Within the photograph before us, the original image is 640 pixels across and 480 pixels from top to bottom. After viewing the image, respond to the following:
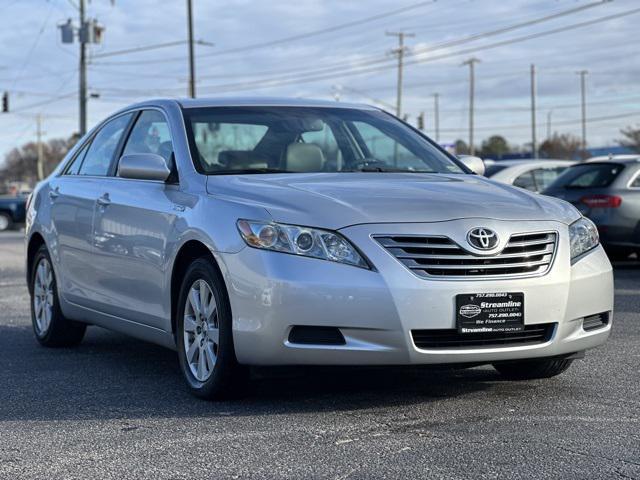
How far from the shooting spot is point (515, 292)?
209 inches

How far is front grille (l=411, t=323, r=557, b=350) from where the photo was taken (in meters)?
5.27

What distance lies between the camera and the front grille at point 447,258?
524cm

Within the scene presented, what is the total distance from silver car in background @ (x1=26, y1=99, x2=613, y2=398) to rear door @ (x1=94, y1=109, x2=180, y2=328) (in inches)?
0.6

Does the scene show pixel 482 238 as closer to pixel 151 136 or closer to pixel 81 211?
pixel 151 136

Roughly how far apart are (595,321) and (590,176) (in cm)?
900

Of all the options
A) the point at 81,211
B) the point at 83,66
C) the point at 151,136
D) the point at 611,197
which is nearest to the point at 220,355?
the point at 151,136

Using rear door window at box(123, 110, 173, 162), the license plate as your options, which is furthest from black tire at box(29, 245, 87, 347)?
the license plate

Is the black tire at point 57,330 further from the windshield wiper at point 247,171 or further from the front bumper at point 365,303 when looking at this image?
the front bumper at point 365,303

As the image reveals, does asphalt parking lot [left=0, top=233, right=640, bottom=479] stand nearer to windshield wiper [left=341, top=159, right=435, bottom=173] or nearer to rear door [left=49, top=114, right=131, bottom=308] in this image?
rear door [left=49, top=114, right=131, bottom=308]

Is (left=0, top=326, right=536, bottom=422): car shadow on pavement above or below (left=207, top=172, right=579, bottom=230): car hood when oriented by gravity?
below

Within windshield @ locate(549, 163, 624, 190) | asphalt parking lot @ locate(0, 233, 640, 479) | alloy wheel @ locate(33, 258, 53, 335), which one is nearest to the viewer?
asphalt parking lot @ locate(0, 233, 640, 479)

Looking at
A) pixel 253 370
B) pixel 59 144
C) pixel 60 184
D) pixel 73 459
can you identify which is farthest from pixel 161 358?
pixel 59 144

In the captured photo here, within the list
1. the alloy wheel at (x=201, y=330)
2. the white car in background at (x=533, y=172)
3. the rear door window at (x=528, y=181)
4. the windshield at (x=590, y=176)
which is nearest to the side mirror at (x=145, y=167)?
the alloy wheel at (x=201, y=330)

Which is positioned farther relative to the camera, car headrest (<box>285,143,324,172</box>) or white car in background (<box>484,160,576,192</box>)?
white car in background (<box>484,160,576,192</box>)
